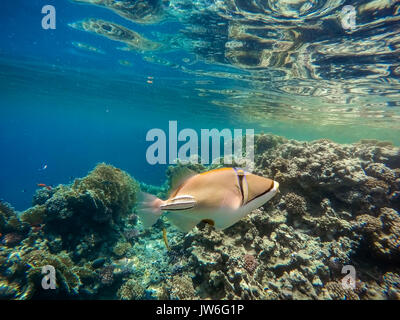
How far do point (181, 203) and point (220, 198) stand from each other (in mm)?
293

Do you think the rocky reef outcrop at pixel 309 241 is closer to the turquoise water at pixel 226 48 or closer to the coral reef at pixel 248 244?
the coral reef at pixel 248 244

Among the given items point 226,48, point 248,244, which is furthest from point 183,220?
point 226,48

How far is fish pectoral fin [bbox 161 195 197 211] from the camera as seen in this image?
139 centimetres

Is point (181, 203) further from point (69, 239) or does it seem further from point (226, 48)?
point (226, 48)

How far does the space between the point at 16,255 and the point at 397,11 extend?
14.7 metres

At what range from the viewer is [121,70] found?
16750 millimetres

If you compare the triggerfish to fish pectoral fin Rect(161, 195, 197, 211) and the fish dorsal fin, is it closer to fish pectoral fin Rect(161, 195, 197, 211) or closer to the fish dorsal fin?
fish pectoral fin Rect(161, 195, 197, 211)

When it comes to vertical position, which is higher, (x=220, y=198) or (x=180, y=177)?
(x=180, y=177)

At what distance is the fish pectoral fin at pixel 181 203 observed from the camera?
4.55ft

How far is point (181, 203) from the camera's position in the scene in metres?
1.40

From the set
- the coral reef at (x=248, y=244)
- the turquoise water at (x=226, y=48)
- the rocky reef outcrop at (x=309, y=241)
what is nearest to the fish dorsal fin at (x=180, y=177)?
the coral reef at (x=248, y=244)

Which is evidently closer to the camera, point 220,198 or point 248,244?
point 220,198

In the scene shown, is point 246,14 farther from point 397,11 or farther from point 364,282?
point 364,282
